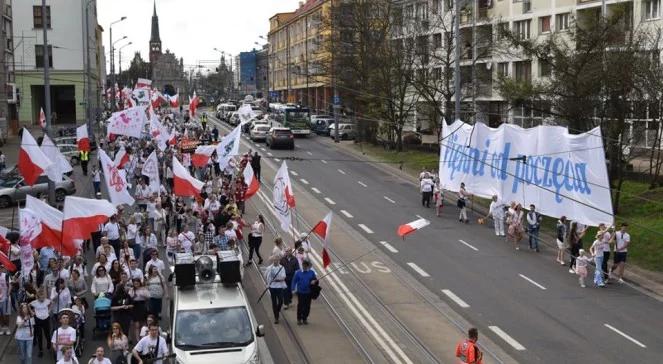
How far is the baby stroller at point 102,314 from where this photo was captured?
1623 cm

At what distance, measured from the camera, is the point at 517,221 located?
84.4 ft

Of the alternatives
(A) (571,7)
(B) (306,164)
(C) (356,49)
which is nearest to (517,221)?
(B) (306,164)

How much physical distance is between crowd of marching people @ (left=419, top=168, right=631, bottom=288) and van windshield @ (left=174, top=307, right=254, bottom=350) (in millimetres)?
9945

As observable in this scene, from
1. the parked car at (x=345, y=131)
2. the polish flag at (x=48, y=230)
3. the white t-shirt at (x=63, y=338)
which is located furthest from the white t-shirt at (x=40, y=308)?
the parked car at (x=345, y=131)

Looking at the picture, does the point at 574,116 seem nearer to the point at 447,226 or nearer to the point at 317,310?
the point at 447,226

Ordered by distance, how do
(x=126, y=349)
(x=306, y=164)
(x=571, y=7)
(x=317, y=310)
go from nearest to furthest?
(x=126, y=349), (x=317, y=310), (x=306, y=164), (x=571, y=7)

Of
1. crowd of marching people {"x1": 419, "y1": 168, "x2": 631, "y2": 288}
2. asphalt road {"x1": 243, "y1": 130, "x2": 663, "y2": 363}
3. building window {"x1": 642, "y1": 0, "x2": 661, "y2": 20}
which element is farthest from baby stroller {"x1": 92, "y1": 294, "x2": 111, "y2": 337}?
building window {"x1": 642, "y1": 0, "x2": 661, "y2": 20}

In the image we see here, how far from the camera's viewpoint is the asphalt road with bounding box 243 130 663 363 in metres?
16.3

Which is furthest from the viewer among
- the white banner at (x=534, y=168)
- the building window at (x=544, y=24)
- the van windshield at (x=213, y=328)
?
the building window at (x=544, y=24)

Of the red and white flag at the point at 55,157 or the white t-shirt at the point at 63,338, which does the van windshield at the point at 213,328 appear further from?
the red and white flag at the point at 55,157

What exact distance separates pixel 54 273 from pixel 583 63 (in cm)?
2071

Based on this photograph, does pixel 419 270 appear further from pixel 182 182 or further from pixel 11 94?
pixel 11 94

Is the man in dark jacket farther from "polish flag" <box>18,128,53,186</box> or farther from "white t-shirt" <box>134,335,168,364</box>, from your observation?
"polish flag" <box>18,128,53,186</box>

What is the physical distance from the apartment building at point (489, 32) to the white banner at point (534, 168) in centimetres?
1855
